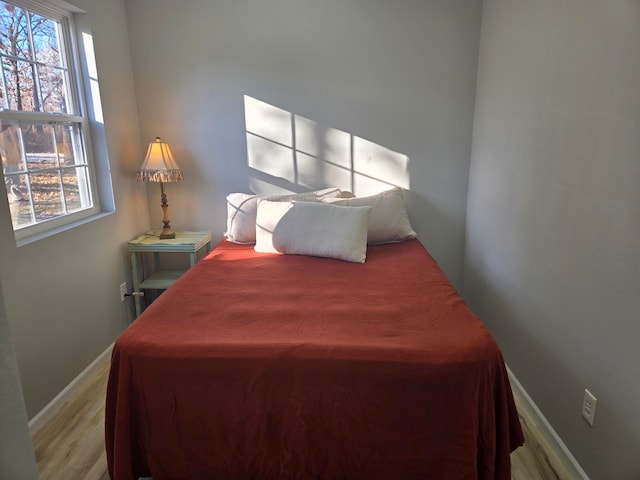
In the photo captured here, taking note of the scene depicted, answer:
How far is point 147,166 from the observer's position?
2.86m

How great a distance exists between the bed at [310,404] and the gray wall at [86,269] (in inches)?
26.8

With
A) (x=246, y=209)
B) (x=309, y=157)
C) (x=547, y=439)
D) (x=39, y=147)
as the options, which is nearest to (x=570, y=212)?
(x=547, y=439)

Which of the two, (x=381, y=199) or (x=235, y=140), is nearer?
(x=381, y=199)

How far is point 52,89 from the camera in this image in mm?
2391

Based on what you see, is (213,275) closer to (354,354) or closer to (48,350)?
(48,350)

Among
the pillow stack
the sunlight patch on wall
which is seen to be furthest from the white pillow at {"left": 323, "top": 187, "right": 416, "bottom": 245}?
the sunlight patch on wall

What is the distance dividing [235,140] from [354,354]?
2.07 meters

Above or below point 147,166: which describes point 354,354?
below

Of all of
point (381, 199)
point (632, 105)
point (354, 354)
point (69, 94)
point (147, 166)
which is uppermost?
point (69, 94)

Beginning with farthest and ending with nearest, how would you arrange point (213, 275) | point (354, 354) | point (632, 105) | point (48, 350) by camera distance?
point (213, 275)
point (48, 350)
point (354, 354)
point (632, 105)

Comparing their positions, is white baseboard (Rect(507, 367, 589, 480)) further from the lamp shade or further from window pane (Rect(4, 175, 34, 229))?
window pane (Rect(4, 175, 34, 229))

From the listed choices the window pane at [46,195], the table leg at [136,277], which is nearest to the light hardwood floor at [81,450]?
the table leg at [136,277]

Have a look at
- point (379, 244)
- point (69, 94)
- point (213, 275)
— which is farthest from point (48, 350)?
point (379, 244)

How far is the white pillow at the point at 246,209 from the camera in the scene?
2.90m
